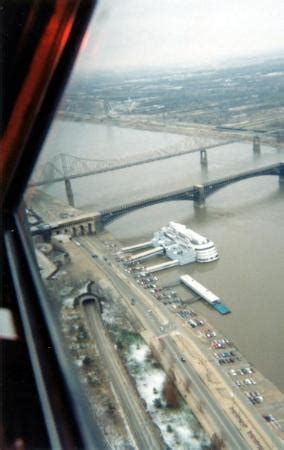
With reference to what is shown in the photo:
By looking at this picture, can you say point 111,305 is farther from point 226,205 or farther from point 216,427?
point 226,205

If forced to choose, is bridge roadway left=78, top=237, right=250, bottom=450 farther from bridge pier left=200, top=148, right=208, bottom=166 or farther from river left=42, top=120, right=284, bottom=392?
bridge pier left=200, top=148, right=208, bottom=166

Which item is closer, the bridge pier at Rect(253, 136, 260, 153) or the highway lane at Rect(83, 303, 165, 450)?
the highway lane at Rect(83, 303, 165, 450)

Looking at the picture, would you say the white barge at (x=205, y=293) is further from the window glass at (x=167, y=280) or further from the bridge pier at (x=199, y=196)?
the bridge pier at (x=199, y=196)

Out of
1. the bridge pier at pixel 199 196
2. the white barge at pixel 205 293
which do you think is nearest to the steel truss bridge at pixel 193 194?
the bridge pier at pixel 199 196

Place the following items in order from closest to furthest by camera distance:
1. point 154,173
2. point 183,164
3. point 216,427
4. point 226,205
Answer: point 216,427 < point 226,205 < point 154,173 < point 183,164

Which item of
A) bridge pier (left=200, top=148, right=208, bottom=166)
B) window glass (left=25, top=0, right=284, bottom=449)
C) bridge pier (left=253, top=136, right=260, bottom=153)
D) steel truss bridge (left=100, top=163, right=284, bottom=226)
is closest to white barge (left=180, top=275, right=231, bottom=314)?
window glass (left=25, top=0, right=284, bottom=449)

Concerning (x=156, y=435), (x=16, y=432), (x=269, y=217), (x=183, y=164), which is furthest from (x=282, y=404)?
(x=183, y=164)
